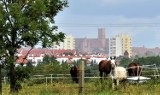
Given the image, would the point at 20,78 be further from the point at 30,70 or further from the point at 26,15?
the point at 26,15

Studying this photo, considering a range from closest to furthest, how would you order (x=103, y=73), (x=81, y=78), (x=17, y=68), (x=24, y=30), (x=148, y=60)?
1. (x=81, y=78)
2. (x=24, y=30)
3. (x=17, y=68)
4. (x=103, y=73)
5. (x=148, y=60)

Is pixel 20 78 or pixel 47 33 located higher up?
pixel 47 33

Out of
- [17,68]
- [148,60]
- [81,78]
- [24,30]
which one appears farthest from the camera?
[148,60]

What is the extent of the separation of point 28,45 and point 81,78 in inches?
410

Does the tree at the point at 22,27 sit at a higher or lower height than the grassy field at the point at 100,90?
higher

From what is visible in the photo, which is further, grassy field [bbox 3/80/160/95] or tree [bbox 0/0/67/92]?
tree [bbox 0/0/67/92]

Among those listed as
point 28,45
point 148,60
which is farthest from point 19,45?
point 148,60

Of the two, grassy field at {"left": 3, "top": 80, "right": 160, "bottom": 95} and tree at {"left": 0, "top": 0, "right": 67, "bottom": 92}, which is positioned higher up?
tree at {"left": 0, "top": 0, "right": 67, "bottom": 92}

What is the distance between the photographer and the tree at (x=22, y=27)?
28.0 metres

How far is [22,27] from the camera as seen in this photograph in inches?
1117

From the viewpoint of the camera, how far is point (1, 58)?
1139 inches

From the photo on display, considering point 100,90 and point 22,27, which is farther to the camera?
point 22,27

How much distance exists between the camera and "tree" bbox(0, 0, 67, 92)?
91.8ft

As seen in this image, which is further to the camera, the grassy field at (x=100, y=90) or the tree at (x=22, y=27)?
the tree at (x=22, y=27)
